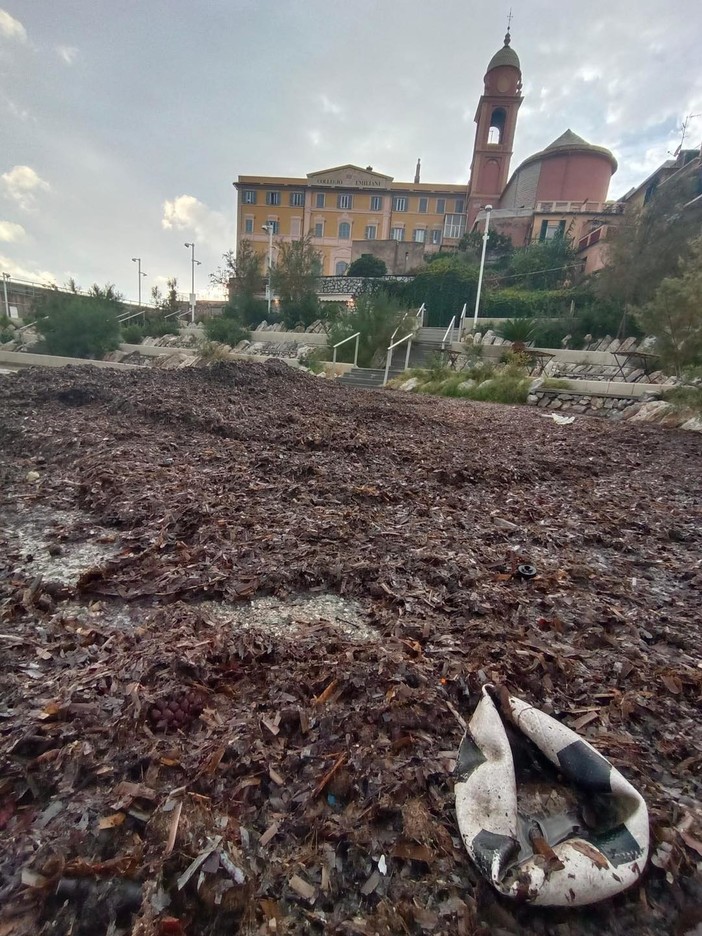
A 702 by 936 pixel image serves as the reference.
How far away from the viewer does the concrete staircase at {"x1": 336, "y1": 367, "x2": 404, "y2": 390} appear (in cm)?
1236

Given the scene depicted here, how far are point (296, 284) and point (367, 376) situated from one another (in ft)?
34.2

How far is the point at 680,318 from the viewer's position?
7.71m

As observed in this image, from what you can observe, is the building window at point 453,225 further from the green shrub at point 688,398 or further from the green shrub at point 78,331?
the green shrub at point 688,398

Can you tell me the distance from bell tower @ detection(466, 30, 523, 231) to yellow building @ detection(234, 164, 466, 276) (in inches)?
129

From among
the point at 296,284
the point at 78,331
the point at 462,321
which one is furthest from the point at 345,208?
the point at 78,331

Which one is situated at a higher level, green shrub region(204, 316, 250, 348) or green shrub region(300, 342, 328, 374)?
green shrub region(204, 316, 250, 348)

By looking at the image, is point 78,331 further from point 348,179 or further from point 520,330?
point 348,179

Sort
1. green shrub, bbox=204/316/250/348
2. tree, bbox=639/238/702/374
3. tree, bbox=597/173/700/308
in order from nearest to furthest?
tree, bbox=639/238/702/374 → tree, bbox=597/173/700/308 → green shrub, bbox=204/316/250/348

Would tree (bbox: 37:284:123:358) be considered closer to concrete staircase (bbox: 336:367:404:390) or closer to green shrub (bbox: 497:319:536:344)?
concrete staircase (bbox: 336:367:404:390)

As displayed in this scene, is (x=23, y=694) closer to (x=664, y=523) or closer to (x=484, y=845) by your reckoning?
(x=484, y=845)

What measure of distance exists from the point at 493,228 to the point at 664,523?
3015 centimetres

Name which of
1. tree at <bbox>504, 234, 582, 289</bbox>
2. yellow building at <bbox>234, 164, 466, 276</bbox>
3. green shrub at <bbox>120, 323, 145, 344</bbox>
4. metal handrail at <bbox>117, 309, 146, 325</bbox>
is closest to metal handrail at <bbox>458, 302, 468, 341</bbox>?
tree at <bbox>504, 234, 582, 289</bbox>

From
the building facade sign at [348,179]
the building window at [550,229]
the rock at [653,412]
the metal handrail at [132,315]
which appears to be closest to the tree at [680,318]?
the rock at [653,412]

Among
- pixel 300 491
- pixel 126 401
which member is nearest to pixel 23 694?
pixel 300 491
